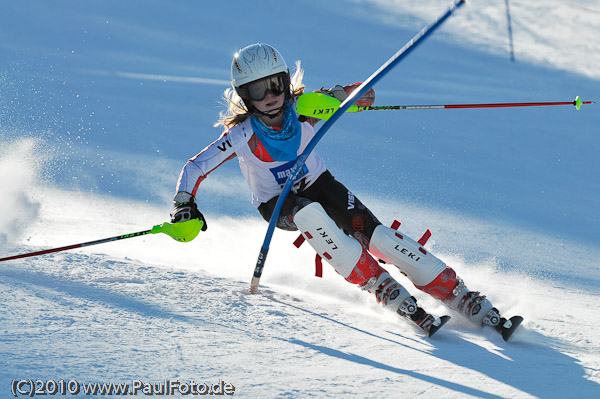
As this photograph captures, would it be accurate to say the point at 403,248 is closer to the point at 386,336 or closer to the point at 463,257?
the point at 386,336

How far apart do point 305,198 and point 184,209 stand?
594 millimetres

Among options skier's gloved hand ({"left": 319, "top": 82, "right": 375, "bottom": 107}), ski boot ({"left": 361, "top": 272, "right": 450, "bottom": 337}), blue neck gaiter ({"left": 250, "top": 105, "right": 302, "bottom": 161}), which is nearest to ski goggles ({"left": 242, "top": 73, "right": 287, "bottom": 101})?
blue neck gaiter ({"left": 250, "top": 105, "right": 302, "bottom": 161})

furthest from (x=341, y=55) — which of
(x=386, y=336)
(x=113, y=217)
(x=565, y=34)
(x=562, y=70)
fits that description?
(x=386, y=336)

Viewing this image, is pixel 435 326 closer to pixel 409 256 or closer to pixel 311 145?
pixel 409 256

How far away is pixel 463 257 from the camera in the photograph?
15.3 feet

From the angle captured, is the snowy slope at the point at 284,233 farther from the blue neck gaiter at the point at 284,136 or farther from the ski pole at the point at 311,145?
the blue neck gaiter at the point at 284,136

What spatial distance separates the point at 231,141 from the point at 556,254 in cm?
270

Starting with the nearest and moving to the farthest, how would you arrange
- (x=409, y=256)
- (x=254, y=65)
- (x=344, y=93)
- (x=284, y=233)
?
(x=409, y=256) < (x=254, y=65) < (x=344, y=93) < (x=284, y=233)

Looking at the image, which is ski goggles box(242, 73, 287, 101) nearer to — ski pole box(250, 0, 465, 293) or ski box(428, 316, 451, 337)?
ski pole box(250, 0, 465, 293)

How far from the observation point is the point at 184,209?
3.35m

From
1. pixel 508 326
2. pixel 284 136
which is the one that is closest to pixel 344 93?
pixel 284 136

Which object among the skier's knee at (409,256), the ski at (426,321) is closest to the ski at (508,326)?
the ski at (426,321)

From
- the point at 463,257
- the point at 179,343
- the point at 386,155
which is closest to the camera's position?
the point at 179,343

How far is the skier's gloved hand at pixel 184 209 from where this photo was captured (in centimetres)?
334
